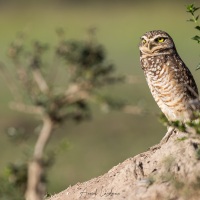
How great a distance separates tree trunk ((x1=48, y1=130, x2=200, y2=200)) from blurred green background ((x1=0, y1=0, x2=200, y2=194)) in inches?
93.3

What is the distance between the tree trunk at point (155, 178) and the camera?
771 cm

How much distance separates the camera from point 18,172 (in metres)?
16.4

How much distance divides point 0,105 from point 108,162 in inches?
405

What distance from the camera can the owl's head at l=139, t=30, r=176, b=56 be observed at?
10562 millimetres

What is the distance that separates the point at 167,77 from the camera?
1035cm

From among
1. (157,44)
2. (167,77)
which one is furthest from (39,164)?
(167,77)

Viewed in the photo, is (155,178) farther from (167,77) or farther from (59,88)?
(59,88)

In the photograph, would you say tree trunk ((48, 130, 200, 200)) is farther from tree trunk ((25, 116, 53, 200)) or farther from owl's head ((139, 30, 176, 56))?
tree trunk ((25, 116, 53, 200))

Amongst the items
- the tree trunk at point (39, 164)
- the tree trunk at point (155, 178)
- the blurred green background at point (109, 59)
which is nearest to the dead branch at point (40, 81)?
the tree trunk at point (39, 164)

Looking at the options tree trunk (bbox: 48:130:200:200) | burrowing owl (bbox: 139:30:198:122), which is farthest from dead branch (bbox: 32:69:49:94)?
tree trunk (bbox: 48:130:200:200)

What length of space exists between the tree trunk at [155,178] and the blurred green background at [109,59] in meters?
2.37

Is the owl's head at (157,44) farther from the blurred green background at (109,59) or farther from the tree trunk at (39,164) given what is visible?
the tree trunk at (39,164)

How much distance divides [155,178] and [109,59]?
1115 inches

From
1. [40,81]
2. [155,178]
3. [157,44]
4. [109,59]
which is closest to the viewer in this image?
[155,178]
